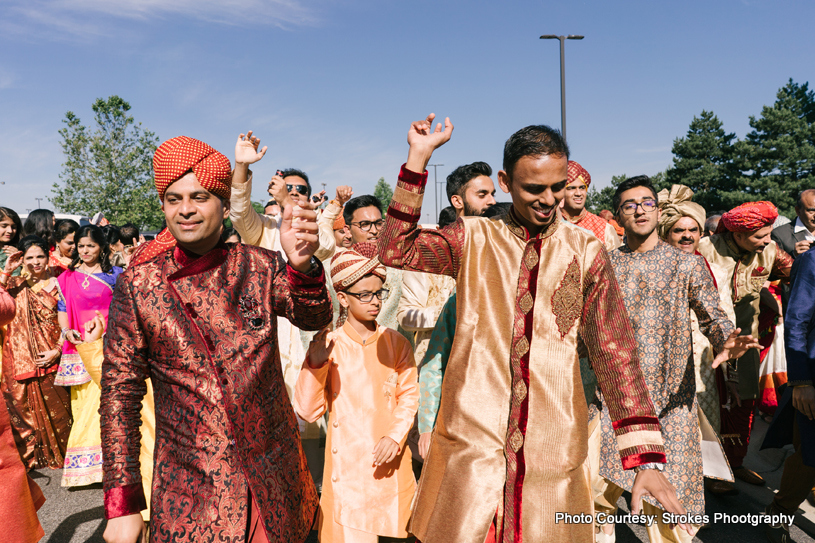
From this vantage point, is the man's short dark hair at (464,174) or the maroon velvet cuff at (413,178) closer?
the maroon velvet cuff at (413,178)

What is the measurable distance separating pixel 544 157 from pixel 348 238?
4.52 m

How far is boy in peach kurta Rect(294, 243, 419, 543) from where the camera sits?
2.96m

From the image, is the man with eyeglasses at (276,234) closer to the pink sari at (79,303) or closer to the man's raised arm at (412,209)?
the man's raised arm at (412,209)

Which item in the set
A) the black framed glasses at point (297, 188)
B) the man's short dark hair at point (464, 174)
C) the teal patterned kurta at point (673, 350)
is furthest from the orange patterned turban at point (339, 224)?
the teal patterned kurta at point (673, 350)

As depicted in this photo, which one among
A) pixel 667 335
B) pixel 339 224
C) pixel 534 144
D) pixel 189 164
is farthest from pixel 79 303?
pixel 667 335

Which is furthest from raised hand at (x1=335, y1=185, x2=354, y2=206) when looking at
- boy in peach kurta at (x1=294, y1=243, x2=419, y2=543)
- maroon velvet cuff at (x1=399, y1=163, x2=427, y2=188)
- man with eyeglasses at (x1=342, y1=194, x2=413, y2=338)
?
maroon velvet cuff at (x1=399, y1=163, x2=427, y2=188)

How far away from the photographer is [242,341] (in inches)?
81.8

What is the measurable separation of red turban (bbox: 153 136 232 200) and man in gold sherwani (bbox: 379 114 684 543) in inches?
26.9

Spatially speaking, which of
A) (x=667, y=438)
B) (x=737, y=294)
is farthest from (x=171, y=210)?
(x=737, y=294)

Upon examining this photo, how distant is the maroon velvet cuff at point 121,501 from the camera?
191 centimetres

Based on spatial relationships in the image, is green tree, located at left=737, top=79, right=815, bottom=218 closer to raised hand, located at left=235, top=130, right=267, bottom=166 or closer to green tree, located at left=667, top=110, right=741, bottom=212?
green tree, located at left=667, top=110, right=741, bottom=212

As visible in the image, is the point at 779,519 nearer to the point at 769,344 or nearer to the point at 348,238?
the point at 769,344

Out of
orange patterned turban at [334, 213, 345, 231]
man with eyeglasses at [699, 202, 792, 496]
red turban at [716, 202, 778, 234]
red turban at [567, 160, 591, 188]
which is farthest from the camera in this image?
orange patterned turban at [334, 213, 345, 231]

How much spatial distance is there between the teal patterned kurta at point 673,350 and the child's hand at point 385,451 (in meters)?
1.55
